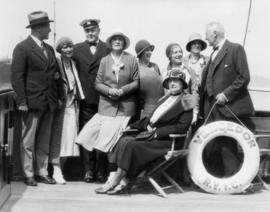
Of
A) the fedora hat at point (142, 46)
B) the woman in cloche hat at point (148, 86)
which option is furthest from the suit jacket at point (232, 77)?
the fedora hat at point (142, 46)

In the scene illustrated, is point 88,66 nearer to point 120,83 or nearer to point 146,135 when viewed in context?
point 120,83

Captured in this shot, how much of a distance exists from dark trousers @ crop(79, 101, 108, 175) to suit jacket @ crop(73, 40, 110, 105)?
9cm

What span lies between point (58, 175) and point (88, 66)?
1.03 metres

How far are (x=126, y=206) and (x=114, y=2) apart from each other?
2667mm

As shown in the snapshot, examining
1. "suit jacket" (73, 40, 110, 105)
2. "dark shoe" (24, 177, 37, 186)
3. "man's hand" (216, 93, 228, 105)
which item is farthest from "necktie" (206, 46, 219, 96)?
"dark shoe" (24, 177, 37, 186)

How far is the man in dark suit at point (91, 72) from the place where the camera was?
18.7 ft

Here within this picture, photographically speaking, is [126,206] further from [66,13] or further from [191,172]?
[66,13]

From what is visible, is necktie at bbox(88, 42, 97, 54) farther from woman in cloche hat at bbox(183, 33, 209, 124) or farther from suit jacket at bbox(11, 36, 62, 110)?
woman in cloche hat at bbox(183, 33, 209, 124)

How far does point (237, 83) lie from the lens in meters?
5.37

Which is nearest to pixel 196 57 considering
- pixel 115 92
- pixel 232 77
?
pixel 232 77

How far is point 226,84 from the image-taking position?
17.9 feet

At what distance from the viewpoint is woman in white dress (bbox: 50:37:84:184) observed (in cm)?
562

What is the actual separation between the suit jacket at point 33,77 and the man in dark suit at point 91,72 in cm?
37

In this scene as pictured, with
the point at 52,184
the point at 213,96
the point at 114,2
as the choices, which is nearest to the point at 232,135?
the point at 213,96
